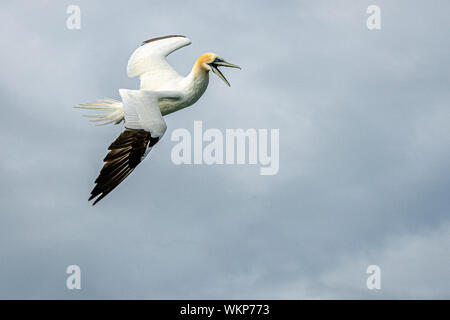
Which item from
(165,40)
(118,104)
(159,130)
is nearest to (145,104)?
(159,130)

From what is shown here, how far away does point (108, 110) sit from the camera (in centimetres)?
1931

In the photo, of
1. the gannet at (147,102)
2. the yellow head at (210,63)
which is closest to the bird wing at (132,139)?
the gannet at (147,102)

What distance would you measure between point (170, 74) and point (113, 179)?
16.0ft

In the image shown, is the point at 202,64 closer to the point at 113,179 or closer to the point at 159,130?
the point at 159,130

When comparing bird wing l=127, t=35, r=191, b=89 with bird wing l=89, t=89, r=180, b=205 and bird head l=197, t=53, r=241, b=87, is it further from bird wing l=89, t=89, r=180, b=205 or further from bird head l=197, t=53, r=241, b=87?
bird wing l=89, t=89, r=180, b=205

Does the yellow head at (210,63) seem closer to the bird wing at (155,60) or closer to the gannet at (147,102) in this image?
the gannet at (147,102)

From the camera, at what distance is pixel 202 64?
63.7 ft

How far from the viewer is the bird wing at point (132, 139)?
1692 cm

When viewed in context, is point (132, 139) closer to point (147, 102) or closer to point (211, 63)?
point (147, 102)

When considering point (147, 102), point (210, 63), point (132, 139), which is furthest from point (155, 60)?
point (132, 139)

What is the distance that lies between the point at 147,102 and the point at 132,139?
101cm

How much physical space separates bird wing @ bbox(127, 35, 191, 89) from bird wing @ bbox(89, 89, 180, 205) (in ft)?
9.70

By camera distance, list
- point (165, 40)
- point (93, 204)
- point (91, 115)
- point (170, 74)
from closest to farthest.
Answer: point (93, 204) < point (91, 115) < point (170, 74) < point (165, 40)

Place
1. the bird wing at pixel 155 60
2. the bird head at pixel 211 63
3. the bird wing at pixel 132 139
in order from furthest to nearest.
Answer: the bird wing at pixel 155 60 → the bird head at pixel 211 63 → the bird wing at pixel 132 139
